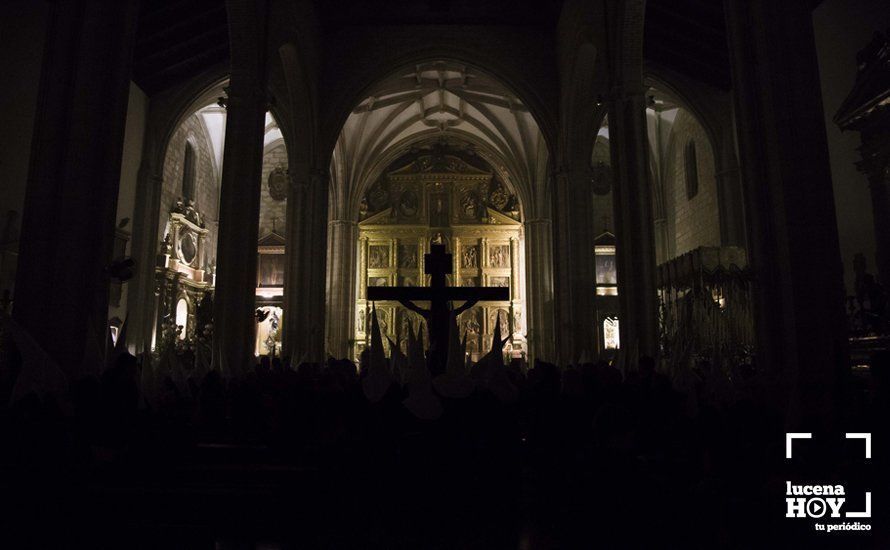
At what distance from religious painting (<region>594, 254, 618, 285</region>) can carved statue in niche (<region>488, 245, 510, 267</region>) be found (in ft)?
14.7

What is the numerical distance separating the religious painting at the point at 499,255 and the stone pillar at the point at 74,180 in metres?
20.9

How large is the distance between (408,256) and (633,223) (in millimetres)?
17223

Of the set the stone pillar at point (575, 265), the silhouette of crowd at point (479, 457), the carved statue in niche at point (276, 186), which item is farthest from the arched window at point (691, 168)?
the carved statue in niche at point (276, 186)

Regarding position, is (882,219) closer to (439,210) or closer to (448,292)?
(448,292)

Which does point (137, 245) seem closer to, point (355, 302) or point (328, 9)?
point (328, 9)

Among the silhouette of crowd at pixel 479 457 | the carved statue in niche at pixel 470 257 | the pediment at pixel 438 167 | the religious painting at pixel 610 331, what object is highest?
the pediment at pixel 438 167

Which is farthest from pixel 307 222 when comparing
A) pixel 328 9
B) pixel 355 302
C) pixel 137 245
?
pixel 355 302

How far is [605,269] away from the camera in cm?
2289

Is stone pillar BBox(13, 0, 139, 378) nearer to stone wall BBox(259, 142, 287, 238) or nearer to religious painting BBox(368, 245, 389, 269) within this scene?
stone wall BBox(259, 142, 287, 238)

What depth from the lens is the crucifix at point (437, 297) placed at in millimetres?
6461

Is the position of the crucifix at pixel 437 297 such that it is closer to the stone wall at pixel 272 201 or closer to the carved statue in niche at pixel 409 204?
the stone wall at pixel 272 201

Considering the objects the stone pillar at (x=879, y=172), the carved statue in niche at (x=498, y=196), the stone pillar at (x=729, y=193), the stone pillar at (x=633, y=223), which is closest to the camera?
the stone pillar at (x=879, y=172)

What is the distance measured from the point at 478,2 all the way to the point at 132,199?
10.4 metres

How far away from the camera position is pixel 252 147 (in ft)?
33.3
